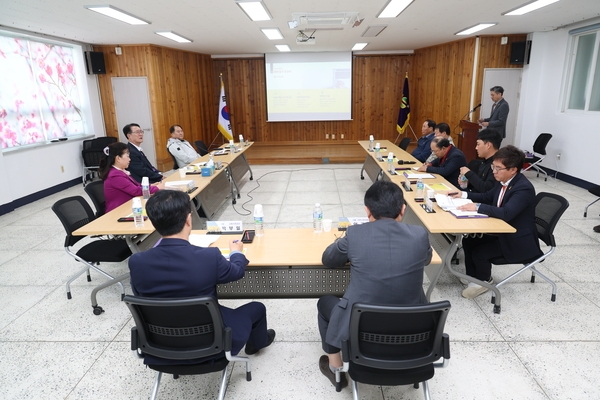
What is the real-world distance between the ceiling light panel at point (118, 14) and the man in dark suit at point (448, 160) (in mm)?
4308

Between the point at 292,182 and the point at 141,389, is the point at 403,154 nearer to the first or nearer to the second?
the point at 292,182

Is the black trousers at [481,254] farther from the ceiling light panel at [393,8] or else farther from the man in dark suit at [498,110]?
the man in dark suit at [498,110]

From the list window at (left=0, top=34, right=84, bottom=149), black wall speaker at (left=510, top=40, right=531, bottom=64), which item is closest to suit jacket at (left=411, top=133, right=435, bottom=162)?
black wall speaker at (left=510, top=40, right=531, bottom=64)

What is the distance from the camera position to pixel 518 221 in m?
2.92

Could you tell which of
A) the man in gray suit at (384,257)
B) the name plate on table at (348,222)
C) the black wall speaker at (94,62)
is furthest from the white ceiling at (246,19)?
the man in gray suit at (384,257)

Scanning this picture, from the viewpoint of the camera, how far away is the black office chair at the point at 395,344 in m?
1.57

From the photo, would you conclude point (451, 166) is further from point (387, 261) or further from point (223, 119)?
point (223, 119)

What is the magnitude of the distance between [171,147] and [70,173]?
9.23 feet

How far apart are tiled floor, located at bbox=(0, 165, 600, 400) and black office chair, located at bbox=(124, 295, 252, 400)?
50 centimetres

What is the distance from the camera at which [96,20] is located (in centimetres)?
549

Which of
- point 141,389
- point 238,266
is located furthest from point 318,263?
point 141,389

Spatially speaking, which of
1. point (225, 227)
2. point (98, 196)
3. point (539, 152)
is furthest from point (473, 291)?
point (539, 152)

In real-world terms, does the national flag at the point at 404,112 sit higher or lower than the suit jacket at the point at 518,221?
higher

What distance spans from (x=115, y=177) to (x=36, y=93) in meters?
4.60
